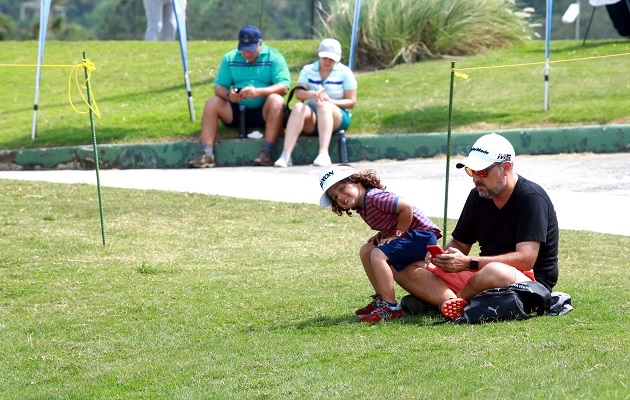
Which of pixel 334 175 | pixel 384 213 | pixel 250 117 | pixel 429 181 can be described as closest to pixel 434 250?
pixel 384 213

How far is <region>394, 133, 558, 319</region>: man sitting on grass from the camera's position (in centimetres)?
579

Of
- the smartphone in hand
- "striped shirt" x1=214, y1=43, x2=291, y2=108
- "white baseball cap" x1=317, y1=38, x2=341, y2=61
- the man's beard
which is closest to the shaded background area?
"striped shirt" x1=214, y1=43, x2=291, y2=108

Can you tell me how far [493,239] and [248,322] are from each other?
1536mm

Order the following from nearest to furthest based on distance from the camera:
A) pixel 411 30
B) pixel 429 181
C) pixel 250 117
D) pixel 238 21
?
pixel 429 181 → pixel 250 117 → pixel 411 30 → pixel 238 21

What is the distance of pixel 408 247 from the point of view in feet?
20.0

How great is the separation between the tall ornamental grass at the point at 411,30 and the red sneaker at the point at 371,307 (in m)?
11.4

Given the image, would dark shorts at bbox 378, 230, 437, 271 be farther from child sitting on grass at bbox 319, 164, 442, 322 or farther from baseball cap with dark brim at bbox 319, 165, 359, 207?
baseball cap with dark brim at bbox 319, 165, 359, 207

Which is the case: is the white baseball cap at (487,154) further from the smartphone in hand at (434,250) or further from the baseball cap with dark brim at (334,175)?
the baseball cap with dark brim at (334,175)

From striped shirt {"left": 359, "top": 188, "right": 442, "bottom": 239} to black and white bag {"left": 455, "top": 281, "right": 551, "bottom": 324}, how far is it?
0.55m

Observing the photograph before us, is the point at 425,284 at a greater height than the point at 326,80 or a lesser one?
lesser

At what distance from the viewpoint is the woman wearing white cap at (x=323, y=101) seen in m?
12.4

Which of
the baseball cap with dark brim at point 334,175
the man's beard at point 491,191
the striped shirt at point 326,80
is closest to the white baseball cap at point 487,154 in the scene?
the man's beard at point 491,191

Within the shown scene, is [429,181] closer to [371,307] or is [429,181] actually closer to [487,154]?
[371,307]

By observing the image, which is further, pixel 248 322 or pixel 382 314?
pixel 248 322
